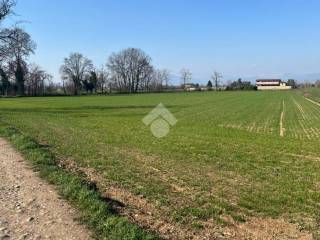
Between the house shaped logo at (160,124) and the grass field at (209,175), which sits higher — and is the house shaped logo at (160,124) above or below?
below

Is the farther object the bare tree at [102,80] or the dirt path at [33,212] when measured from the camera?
the bare tree at [102,80]

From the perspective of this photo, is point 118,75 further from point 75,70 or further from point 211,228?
point 211,228

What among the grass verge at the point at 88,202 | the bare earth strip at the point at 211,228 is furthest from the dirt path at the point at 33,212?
the bare earth strip at the point at 211,228

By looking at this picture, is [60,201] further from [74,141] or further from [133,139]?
[133,139]

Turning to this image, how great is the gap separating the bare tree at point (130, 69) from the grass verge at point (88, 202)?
499 ft

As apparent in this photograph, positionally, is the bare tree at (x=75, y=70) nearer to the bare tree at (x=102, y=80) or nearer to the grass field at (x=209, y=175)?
the bare tree at (x=102, y=80)

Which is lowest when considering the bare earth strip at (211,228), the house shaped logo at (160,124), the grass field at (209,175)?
the house shaped logo at (160,124)

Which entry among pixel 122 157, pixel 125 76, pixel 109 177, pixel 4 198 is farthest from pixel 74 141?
pixel 125 76

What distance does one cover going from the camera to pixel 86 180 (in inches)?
360

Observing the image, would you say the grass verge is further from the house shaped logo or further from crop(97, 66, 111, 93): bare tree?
crop(97, 66, 111, 93): bare tree

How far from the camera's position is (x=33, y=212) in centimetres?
680

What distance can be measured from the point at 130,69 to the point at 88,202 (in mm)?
160263

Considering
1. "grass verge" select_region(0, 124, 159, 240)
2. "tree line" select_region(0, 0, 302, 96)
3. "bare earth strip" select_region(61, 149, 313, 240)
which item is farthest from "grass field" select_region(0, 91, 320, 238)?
A: "tree line" select_region(0, 0, 302, 96)

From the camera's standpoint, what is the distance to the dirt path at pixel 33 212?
584 cm
